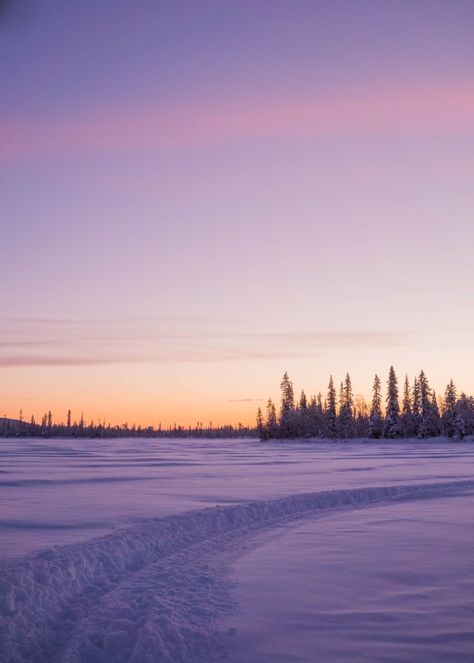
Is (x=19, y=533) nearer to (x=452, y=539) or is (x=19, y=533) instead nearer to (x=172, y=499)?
(x=172, y=499)

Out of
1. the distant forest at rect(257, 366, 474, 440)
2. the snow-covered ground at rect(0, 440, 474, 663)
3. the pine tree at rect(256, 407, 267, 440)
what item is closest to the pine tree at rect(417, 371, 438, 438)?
the distant forest at rect(257, 366, 474, 440)

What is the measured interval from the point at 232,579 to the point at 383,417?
357 ft

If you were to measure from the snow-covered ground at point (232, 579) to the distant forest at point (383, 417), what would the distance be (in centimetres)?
8551

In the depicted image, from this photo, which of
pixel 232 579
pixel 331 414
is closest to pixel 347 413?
pixel 331 414

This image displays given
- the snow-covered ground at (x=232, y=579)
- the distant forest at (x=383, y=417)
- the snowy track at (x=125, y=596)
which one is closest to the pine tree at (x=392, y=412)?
the distant forest at (x=383, y=417)

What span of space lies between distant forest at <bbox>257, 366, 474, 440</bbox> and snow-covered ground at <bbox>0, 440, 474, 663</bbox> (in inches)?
3367

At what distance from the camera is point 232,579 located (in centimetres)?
869

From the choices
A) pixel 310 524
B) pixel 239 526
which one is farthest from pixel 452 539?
pixel 239 526

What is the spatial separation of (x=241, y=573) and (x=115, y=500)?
7447mm

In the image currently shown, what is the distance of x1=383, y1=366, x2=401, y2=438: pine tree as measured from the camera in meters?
104

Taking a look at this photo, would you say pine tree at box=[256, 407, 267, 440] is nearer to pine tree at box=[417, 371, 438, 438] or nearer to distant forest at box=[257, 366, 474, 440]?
distant forest at box=[257, 366, 474, 440]

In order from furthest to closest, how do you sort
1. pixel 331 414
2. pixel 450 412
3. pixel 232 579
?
pixel 331 414 → pixel 450 412 → pixel 232 579

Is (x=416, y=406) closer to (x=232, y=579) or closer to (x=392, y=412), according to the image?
(x=392, y=412)

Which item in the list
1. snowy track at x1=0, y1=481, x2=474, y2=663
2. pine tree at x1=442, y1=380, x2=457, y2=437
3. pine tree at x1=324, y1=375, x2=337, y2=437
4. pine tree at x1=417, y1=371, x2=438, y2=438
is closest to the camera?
snowy track at x1=0, y1=481, x2=474, y2=663
